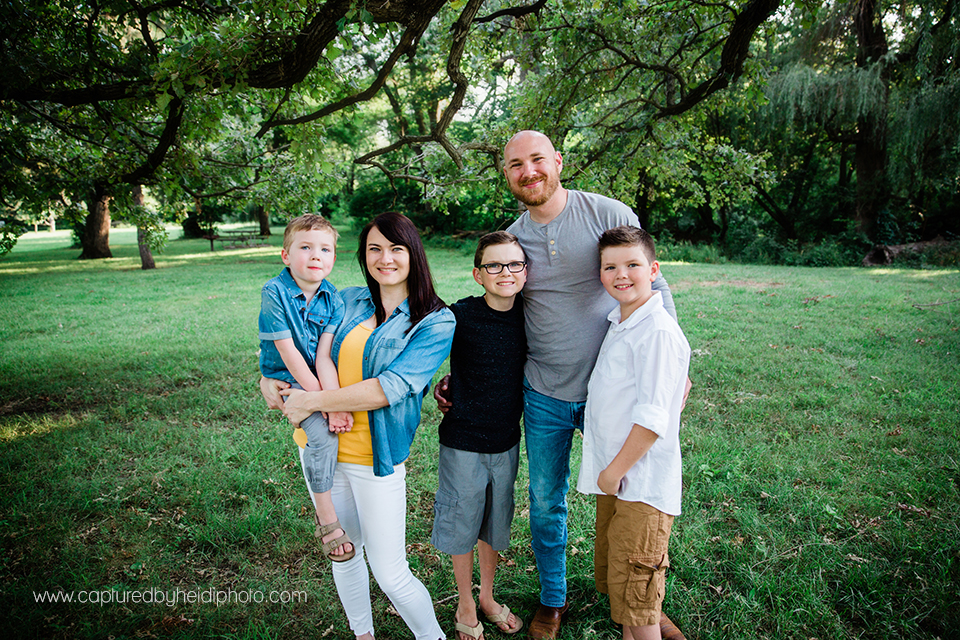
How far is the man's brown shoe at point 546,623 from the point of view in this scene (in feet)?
8.52

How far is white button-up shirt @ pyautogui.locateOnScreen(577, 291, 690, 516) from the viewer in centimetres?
206

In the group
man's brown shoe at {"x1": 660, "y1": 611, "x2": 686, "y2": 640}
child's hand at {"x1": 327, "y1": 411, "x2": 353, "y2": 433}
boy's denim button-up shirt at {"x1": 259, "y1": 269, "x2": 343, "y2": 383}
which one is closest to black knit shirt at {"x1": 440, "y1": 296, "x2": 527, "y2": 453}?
child's hand at {"x1": 327, "y1": 411, "x2": 353, "y2": 433}

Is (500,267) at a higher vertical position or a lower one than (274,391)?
higher

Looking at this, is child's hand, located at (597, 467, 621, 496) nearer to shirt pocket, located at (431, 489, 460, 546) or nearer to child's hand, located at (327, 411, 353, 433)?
shirt pocket, located at (431, 489, 460, 546)

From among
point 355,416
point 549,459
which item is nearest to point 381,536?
point 355,416

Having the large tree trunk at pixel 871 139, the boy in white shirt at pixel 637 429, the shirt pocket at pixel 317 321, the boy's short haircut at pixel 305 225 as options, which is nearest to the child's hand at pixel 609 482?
the boy in white shirt at pixel 637 429

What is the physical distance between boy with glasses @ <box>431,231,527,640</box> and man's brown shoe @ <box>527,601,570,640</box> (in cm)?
30

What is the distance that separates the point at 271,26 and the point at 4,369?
6.24 m

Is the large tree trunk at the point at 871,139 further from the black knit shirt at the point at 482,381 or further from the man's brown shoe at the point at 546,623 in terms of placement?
the man's brown shoe at the point at 546,623

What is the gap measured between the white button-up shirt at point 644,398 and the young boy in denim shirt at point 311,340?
1.10m

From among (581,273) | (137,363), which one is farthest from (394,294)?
(137,363)

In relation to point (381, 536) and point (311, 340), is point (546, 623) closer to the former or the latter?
point (381, 536)

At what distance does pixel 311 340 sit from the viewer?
2.27 meters

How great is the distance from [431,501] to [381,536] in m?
1.72
